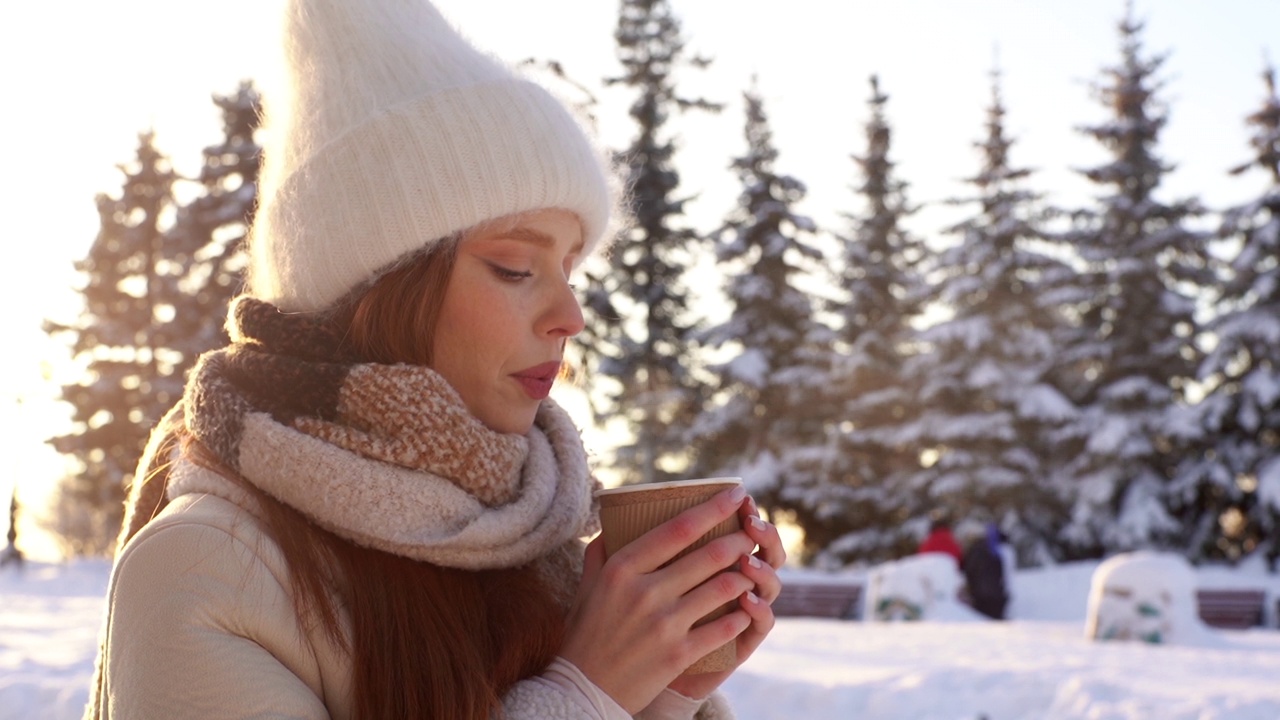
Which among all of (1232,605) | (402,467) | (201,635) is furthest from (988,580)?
(201,635)

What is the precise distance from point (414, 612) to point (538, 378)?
46cm

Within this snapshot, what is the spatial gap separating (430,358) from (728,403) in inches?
1104

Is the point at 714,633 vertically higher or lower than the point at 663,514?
lower

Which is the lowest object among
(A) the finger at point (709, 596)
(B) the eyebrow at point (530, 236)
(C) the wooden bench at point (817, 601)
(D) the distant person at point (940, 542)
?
(C) the wooden bench at point (817, 601)

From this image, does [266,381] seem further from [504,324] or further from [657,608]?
[657,608]

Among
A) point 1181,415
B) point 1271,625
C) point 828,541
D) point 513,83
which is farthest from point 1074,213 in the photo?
point 513,83

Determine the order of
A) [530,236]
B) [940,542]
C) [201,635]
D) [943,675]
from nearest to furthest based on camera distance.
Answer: [201,635]
[530,236]
[943,675]
[940,542]

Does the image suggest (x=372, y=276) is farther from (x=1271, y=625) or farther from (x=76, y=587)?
(x=76, y=587)

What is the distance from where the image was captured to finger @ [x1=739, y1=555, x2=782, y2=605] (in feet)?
5.81

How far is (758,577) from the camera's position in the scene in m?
1.78

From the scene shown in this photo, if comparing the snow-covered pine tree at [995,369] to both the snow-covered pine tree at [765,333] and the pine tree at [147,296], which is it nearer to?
the snow-covered pine tree at [765,333]

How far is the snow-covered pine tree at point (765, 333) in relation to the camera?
29.7 metres

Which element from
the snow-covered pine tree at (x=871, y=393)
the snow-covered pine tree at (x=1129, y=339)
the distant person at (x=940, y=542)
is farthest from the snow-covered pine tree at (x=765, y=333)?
the distant person at (x=940, y=542)

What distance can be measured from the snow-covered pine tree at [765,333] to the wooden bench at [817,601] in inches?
361
